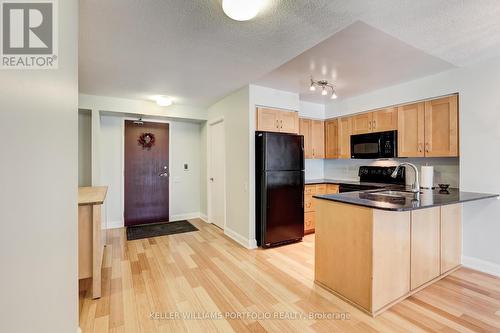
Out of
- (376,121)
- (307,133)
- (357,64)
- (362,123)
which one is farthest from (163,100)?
(376,121)

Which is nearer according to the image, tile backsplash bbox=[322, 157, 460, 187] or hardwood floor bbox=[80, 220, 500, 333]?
hardwood floor bbox=[80, 220, 500, 333]

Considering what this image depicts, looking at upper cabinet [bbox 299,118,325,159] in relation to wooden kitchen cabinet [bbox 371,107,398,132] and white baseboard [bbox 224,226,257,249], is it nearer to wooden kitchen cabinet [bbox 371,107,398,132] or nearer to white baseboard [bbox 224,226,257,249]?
wooden kitchen cabinet [bbox 371,107,398,132]

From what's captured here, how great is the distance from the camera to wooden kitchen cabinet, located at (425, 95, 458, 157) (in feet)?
9.83

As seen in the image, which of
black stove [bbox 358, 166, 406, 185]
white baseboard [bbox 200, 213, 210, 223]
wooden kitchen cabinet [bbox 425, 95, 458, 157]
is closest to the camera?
wooden kitchen cabinet [bbox 425, 95, 458, 157]

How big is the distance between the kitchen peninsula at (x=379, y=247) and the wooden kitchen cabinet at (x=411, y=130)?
3.31 feet

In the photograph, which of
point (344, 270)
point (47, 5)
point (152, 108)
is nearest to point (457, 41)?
point (344, 270)

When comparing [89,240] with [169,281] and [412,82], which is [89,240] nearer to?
[169,281]

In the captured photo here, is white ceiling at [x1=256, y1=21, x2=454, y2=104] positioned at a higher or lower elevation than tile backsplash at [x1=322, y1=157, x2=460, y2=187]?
higher

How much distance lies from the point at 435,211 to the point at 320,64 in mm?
2092

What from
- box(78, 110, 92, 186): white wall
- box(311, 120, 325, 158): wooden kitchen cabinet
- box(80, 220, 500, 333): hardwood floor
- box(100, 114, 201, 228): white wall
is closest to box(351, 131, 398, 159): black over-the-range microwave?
box(311, 120, 325, 158): wooden kitchen cabinet

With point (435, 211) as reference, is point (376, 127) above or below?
above

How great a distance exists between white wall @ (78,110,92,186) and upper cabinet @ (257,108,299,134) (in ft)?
10.2

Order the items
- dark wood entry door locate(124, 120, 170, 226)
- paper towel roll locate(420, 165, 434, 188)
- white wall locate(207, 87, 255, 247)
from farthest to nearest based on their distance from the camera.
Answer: dark wood entry door locate(124, 120, 170, 226) → white wall locate(207, 87, 255, 247) → paper towel roll locate(420, 165, 434, 188)

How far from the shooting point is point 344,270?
7.16 ft
